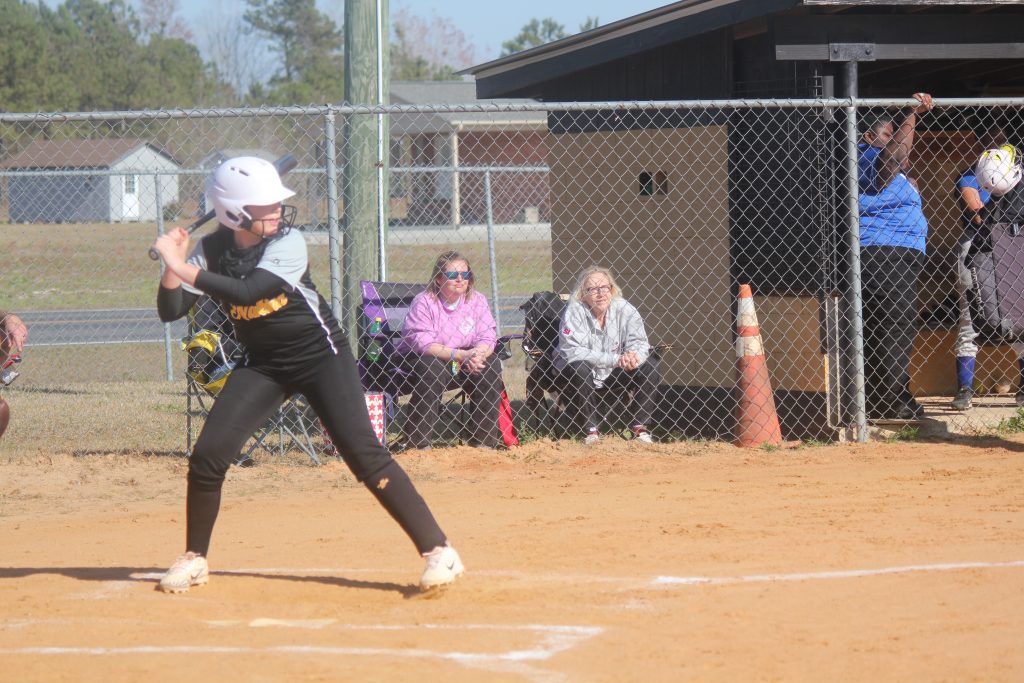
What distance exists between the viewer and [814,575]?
226 inches

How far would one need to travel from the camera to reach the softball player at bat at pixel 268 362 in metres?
5.34

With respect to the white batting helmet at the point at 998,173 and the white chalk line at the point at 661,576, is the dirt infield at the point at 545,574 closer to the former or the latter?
the white chalk line at the point at 661,576

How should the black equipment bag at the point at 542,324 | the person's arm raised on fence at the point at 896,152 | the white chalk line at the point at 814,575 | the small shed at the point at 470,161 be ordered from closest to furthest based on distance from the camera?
the white chalk line at the point at 814,575 < the person's arm raised on fence at the point at 896,152 < the black equipment bag at the point at 542,324 < the small shed at the point at 470,161

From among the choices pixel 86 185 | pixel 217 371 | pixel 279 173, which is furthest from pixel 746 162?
pixel 86 185

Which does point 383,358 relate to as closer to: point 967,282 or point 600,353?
point 600,353

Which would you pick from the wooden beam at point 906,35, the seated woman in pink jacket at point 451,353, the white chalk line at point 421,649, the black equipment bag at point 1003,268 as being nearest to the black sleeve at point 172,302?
the white chalk line at point 421,649

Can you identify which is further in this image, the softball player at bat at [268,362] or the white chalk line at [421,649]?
the softball player at bat at [268,362]

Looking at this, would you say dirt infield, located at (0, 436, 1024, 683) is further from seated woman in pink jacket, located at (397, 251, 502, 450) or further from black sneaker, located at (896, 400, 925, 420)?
black sneaker, located at (896, 400, 925, 420)

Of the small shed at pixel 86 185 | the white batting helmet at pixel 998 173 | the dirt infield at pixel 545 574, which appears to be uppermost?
the small shed at pixel 86 185

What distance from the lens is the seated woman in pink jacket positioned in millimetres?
9070

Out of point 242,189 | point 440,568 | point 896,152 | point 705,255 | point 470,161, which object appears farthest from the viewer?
point 470,161

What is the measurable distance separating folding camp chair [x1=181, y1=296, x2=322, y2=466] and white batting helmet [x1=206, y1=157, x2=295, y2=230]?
129 inches

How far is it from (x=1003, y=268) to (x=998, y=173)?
2.33 feet

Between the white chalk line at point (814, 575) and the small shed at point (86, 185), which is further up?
the small shed at point (86, 185)
